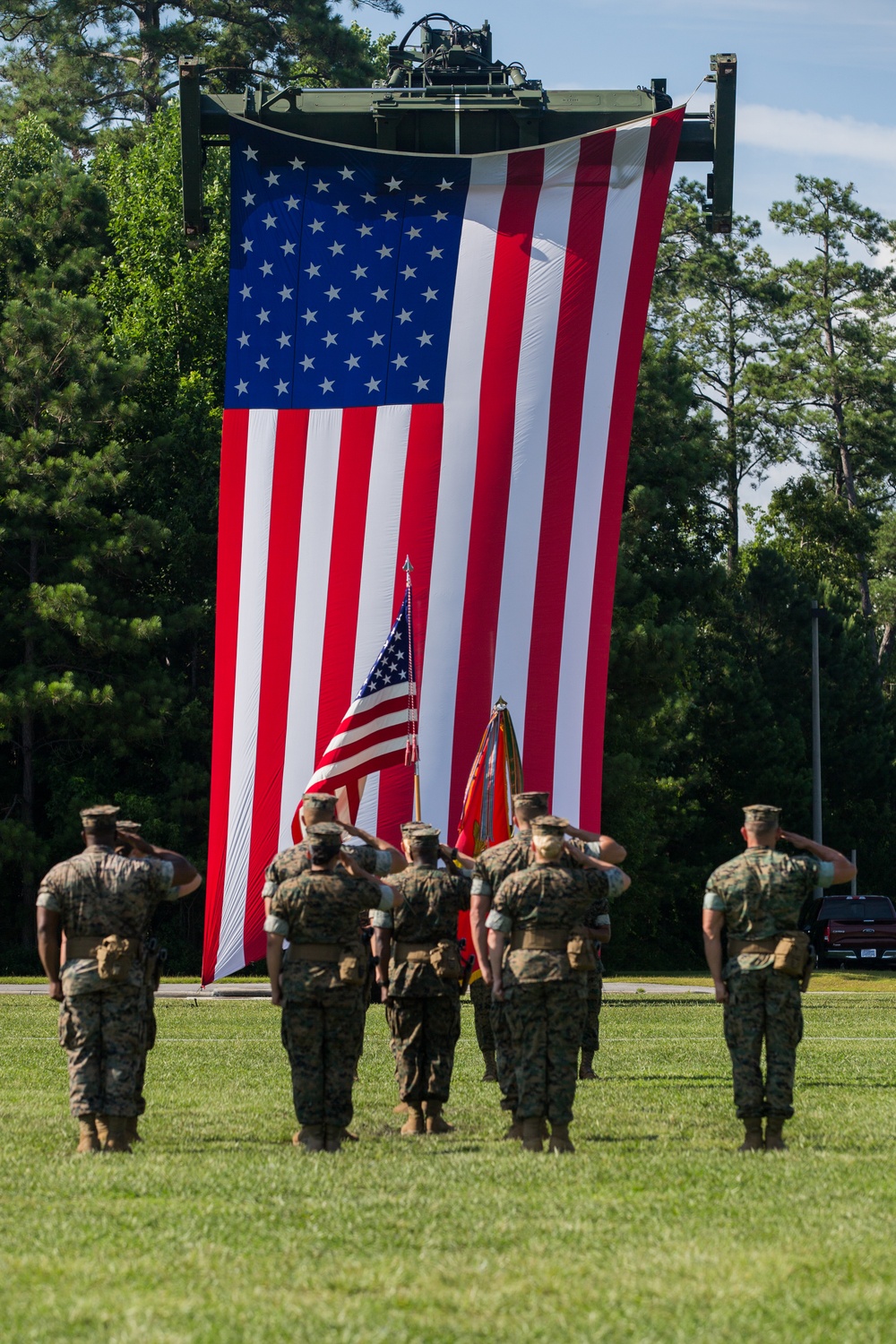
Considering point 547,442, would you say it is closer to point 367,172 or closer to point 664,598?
point 367,172

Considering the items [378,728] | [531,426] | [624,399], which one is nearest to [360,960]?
[378,728]

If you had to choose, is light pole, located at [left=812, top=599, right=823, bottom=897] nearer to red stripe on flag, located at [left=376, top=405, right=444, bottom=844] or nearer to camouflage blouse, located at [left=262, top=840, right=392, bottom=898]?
red stripe on flag, located at [left=376, top=405, right=444, bottom=844]

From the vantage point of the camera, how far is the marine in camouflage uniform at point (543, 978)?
934cm

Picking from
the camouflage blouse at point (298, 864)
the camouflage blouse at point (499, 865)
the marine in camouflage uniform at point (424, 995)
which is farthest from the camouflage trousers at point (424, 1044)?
the camouflage blouse at point (499, 865)

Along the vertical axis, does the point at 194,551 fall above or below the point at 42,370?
below

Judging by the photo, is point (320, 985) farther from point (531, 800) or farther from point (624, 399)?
point (624, 399)

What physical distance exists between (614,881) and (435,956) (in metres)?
1.27

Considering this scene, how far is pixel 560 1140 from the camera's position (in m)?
9.38

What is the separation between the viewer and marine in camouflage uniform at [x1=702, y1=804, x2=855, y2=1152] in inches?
373

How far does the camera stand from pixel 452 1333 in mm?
5488

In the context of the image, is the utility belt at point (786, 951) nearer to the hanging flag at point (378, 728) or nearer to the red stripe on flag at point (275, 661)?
the hanging flag at point (378, 728)

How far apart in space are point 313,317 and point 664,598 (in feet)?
85.1

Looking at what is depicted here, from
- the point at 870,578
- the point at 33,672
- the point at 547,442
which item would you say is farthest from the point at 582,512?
the point at 870,578

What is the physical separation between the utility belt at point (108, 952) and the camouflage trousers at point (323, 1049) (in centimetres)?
85
